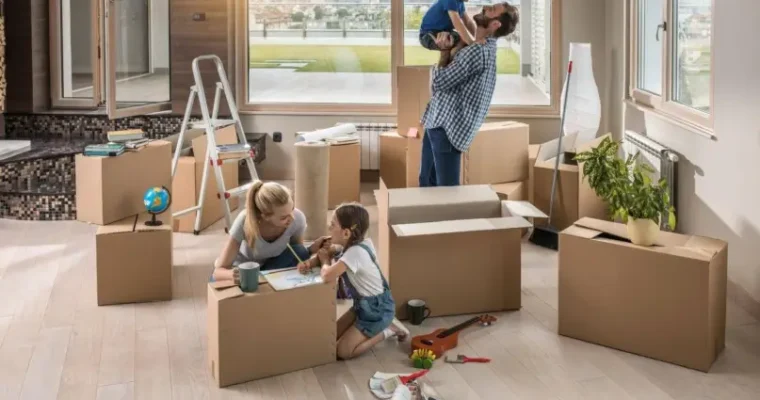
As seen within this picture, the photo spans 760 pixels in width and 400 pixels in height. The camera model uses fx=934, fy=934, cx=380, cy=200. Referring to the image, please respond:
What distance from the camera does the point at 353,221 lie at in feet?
12.4

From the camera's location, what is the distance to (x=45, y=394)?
11.3 feet

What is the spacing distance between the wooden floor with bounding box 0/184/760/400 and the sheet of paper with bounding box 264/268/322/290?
0.35m

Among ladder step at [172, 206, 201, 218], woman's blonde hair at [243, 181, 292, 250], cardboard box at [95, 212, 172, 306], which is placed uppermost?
woman's blonde hair at [243, 181, 292, 250]

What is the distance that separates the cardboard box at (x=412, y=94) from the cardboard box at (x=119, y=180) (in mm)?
2108

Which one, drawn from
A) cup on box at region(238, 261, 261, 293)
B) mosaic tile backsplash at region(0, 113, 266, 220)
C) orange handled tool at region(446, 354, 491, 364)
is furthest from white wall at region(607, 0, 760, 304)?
mosaic tile backsplash at region(0, 113, 266, 220)

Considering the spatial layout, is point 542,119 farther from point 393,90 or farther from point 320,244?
point 320,244

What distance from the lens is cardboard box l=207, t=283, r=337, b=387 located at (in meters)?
3.50

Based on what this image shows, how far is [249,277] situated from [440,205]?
116cm

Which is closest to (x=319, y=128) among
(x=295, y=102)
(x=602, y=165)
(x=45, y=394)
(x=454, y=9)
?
(x=295, y=102)

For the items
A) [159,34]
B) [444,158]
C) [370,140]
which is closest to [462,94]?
[444,158]

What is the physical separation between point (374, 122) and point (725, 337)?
4046mm

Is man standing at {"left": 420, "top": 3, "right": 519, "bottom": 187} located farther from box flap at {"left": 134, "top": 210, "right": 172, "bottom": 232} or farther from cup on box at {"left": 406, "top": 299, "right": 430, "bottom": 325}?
box flap at {"left": 134, "top": 210, "right": 172, "bottom": 232}

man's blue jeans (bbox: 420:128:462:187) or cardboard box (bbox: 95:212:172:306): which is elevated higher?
man's blue jeans (bbox: 420:128:462:187)

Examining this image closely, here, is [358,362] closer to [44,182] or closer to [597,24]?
[44,182]
